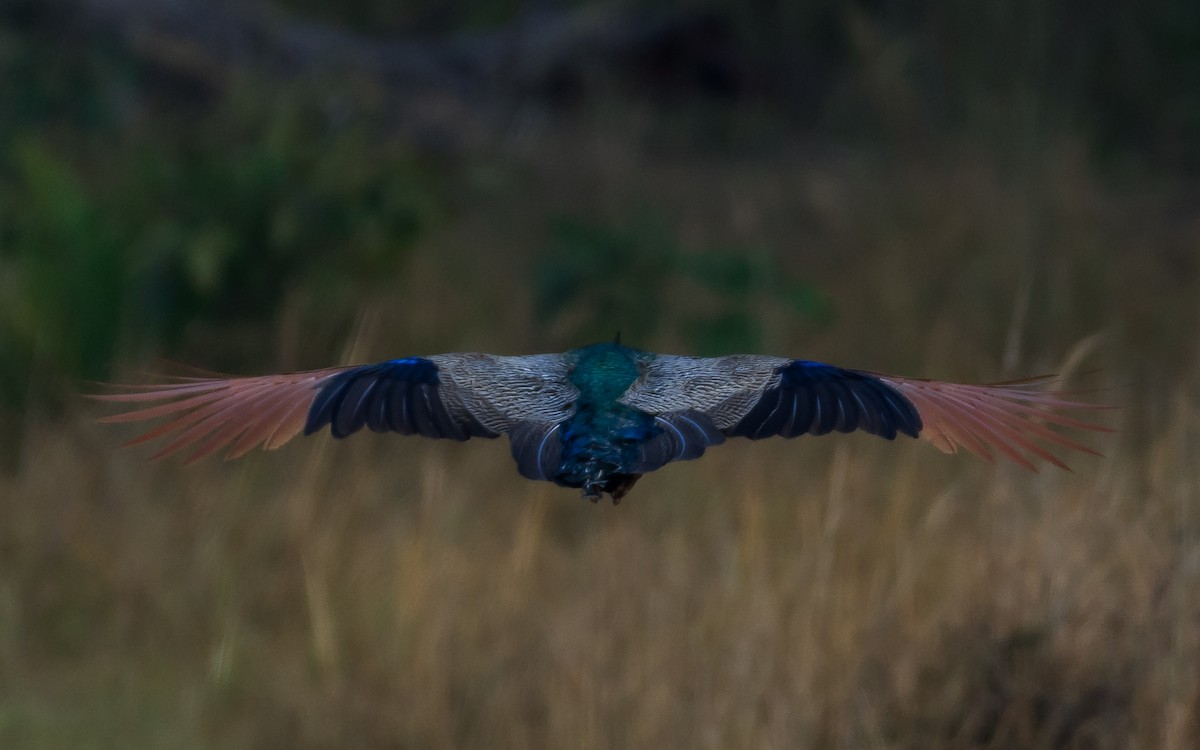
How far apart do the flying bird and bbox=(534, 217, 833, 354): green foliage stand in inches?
90.5

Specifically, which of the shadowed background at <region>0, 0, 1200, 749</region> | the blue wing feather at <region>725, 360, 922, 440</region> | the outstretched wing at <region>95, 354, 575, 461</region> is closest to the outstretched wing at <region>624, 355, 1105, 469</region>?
the blue wing feather at <region>725, 360, 922, 440</region>

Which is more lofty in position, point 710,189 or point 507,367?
point 710,189

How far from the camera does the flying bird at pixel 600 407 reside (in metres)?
1.83

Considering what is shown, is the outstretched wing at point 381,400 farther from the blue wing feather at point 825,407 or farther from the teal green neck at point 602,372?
the blue wing feather at point 825,407

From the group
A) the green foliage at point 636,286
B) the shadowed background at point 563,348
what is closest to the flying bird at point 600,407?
the shadowed background at point 563,348

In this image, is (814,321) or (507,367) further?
(814,321)

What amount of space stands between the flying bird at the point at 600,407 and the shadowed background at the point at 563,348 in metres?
0.45

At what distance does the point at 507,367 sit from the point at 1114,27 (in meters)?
7.11

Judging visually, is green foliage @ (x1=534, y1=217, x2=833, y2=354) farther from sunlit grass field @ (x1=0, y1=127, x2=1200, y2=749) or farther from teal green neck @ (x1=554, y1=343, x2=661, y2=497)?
teal green neck @ (x1=554, y1=343, x2=661, y2=497)

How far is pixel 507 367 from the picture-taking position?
2059 mm

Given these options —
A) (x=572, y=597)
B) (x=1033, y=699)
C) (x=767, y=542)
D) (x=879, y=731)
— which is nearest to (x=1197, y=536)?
(x=1033, y=699)

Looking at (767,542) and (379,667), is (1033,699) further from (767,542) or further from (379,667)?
(379,667)

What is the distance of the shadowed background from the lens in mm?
3172

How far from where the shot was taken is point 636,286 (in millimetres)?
4840
